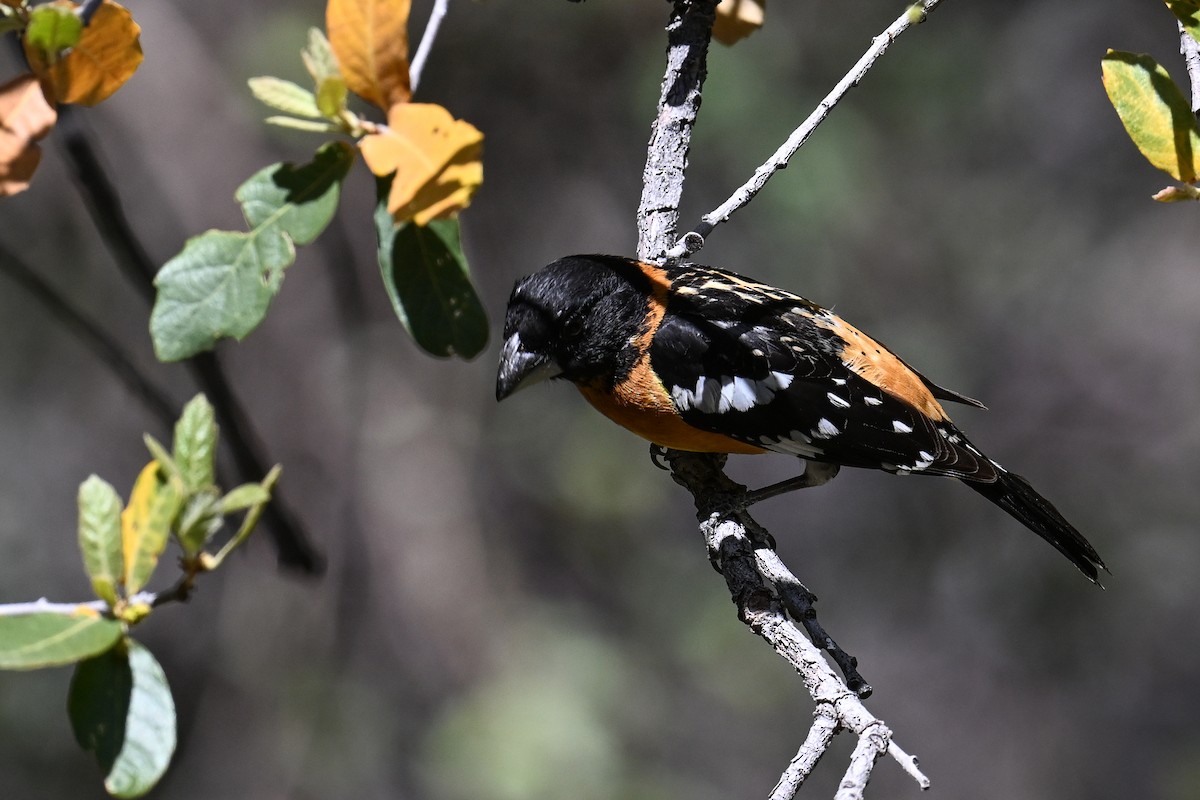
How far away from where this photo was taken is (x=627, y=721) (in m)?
6.04

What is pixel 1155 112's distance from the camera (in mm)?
1680

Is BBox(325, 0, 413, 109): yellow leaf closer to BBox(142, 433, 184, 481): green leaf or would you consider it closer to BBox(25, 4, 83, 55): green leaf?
BBox(25, 4, 83, 55): green leaf

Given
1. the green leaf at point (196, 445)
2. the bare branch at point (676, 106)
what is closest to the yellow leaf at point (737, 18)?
the bare branch at point (676, 106)

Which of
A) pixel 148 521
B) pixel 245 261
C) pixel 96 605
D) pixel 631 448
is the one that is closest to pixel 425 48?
pixel 245 261

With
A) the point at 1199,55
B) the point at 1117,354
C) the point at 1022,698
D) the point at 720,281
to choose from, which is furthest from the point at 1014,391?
the point at 1199,55

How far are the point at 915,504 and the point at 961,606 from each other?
28.8 inches

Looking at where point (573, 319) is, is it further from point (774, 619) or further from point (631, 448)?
point (631, 448)

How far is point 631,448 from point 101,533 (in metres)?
5.19

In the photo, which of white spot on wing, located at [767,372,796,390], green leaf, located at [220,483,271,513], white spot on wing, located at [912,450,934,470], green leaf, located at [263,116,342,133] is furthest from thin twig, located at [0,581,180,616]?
white spot on wing, located at [912,450,934,470]

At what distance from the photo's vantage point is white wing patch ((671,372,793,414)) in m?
2.89

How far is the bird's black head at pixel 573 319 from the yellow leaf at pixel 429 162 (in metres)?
1.35

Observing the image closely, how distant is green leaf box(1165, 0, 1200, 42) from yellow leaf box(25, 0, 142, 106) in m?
1.63

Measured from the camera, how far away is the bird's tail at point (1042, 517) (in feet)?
10.6

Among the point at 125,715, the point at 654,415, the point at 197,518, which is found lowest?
the point at 125,715
